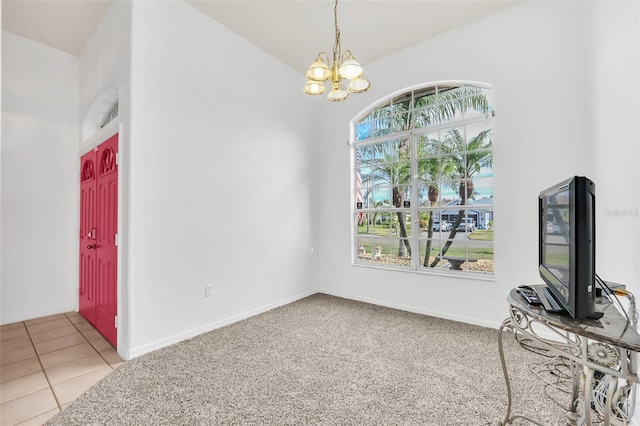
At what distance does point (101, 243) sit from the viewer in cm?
303

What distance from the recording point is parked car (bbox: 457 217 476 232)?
3.29 meters

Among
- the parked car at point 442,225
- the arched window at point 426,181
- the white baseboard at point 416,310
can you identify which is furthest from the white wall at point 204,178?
the parked car at point 442,225

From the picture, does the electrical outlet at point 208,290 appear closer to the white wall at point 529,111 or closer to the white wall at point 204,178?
the white wall at point 204,178

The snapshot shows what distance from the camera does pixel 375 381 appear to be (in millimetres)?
2084

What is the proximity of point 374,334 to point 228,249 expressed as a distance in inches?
73.0

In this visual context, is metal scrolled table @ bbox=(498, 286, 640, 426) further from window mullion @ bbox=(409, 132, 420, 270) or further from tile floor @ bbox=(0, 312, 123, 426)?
tile floor @ bbox=(0, 312, 123, 426)

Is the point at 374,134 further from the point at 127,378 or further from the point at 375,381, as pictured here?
the point at 127,378

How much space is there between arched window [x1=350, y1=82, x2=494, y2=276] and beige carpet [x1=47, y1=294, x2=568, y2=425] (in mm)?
959

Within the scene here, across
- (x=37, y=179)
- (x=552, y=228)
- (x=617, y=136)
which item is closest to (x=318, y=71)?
(x=552, y=228)

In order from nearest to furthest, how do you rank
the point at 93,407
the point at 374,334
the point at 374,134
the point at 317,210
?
1. the point at 93,407
2. the point at 374,334
3. the point at 374,134
4. the point at 317,210

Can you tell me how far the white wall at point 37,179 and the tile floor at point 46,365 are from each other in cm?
43

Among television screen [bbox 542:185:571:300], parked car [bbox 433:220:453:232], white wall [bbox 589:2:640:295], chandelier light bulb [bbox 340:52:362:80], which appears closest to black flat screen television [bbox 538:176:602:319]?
television screen [bbox 542:185:571:300]

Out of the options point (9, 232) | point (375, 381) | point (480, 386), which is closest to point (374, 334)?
point (375, 381)

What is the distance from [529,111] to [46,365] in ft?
16.4
